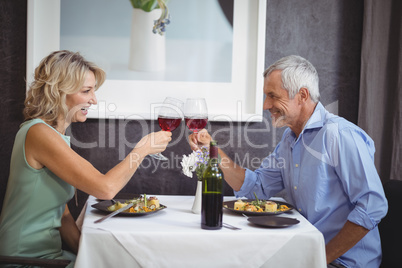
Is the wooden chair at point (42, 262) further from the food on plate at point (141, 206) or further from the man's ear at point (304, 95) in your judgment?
the man's ear at point (304, 95)

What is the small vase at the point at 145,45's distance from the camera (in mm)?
2520

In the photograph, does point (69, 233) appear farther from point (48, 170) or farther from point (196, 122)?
point (196, 122)

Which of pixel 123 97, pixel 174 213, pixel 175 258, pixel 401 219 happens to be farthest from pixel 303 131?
pixel 123 97

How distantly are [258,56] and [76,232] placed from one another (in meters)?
1.37

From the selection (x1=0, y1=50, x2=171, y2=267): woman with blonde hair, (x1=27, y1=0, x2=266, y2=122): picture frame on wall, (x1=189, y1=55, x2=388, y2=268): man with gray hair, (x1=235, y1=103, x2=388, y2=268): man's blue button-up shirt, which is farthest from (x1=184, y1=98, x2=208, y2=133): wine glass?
(x1=27, y1=0, x2=266, y2=122): picture frame on wall

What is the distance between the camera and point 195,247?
59.7 inches

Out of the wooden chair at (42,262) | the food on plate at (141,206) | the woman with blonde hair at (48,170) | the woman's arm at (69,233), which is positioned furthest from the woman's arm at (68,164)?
the woman's arm at (69,233)

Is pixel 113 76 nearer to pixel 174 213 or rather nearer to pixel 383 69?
pixel 174 213

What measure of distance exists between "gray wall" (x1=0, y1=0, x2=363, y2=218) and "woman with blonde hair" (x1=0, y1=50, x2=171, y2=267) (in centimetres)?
69

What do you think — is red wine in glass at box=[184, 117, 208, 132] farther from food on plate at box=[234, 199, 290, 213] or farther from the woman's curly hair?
the woman's curly hair

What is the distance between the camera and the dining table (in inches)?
58.7

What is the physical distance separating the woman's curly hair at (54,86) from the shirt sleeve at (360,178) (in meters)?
1.15

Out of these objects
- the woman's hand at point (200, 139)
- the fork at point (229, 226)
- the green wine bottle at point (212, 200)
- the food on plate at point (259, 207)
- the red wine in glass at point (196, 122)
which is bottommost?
the fork at point (229, 226)

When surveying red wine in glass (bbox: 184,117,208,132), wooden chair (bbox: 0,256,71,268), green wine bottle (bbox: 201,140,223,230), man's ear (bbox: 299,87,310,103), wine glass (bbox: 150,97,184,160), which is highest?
man's ear (bbox: 299,87,310,103)
